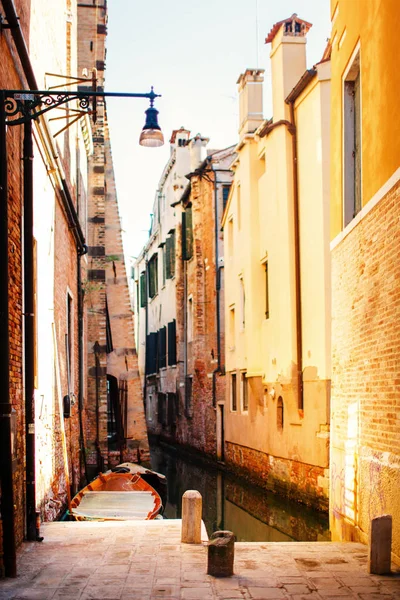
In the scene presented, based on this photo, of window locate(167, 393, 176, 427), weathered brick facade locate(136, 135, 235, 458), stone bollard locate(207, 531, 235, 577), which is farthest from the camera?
window locate(167, 393, 176, 427)

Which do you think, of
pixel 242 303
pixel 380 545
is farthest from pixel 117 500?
pixel 242 303

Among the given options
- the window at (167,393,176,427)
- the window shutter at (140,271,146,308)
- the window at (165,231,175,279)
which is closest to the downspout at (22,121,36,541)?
the window at (167,393,176,427)

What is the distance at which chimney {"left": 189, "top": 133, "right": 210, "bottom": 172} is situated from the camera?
30453 millimetres

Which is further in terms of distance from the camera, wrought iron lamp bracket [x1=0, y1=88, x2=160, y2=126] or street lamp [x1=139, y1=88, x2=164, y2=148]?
street lamp [x1=139, y1=88, x2=164, y2=148]

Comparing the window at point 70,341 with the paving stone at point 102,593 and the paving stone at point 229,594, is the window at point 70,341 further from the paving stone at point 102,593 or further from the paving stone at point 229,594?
the paving stone at point 229,594

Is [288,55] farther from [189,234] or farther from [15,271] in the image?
[15,271]

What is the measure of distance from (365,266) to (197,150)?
2194 cm

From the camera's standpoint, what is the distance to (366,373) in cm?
937

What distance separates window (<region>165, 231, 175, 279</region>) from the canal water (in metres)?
12.0

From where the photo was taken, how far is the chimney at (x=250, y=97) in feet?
76.0

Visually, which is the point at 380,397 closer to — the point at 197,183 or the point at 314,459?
the point at 314,459

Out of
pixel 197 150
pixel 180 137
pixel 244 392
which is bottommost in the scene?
pixel 244 392

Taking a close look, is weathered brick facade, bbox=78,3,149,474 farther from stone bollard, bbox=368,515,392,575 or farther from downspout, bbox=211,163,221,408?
stone bollard, bbox=368,515,392,575

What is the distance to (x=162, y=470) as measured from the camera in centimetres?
2614
